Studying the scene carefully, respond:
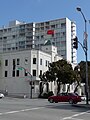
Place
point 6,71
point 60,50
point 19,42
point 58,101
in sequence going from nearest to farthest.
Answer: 1. point 58,101
2. point 6,71
3. point 60,50
4. point 19,42

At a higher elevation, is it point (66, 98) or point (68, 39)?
point (68, 39)

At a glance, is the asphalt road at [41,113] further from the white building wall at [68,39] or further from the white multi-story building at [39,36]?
the white building wall at [68,39]

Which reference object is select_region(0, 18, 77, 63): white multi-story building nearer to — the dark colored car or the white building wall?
the white building wall

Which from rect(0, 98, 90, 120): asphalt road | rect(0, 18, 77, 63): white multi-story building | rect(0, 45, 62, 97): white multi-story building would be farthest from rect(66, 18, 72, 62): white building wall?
rect(0, 98, 90, 120): asphalt road

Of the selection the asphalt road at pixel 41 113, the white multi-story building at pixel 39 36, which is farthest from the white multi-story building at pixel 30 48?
the asphalt road at pixel 41 113

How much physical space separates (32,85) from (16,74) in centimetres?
569

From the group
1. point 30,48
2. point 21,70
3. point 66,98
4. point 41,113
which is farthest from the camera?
point 30,48

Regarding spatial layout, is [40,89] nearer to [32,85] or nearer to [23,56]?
[32,85]

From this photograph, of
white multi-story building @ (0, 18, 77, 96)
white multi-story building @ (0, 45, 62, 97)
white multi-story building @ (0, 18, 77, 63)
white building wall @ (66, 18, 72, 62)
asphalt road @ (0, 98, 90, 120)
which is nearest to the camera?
asphalt road @ (0, 98, 90, 120)

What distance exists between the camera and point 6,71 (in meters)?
77.1

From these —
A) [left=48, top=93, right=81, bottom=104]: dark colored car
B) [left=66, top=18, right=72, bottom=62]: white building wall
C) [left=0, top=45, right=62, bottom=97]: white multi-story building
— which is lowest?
[left=48, top=93, right=81, bottom=104]: dark colored car

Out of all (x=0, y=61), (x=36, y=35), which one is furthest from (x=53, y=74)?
(x=36, y=35)

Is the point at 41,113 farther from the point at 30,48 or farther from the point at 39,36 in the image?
the point at 39,36

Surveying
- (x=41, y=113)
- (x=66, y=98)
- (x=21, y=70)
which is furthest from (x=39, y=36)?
(x=41, y=113)
